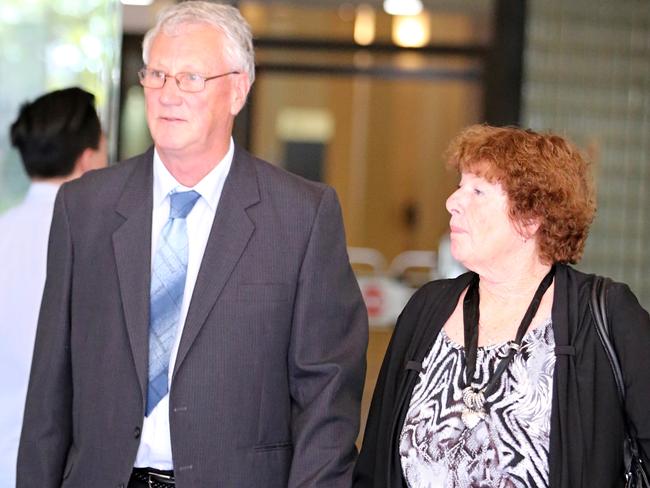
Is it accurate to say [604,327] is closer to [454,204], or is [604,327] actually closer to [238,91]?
[454,204]

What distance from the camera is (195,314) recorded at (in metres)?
3.02

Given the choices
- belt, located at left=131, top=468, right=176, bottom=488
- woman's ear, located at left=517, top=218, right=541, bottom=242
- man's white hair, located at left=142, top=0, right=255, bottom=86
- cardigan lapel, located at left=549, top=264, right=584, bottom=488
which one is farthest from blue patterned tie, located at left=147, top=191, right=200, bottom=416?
cardigan lapel, located at left=549, top=264, right=584, bottom=488

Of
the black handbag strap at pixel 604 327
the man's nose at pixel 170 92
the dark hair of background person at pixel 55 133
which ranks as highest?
the man's nose at pixel 170 92

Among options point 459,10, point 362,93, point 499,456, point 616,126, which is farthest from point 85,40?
point 362,93

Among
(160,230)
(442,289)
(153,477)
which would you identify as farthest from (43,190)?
(442,289)

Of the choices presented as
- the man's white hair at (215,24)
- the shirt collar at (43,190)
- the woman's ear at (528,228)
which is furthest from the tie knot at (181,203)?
the shirt collar at (43,190)

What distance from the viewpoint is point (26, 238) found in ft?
12.9

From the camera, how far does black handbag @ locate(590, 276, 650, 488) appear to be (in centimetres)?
293

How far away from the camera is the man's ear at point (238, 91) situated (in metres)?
3.23

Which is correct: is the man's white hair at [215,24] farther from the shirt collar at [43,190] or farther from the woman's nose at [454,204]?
the shirt collar at [43,190]

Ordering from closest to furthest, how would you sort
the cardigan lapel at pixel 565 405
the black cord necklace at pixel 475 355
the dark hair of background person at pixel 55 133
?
1. the cardigan lapel at pixel 565 405
2. the black cord necklace at pixel 475 355
3. the dark hair of background person at pixel 55 133

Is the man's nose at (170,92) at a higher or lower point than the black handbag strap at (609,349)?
higher

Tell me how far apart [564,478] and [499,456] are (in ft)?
0.55

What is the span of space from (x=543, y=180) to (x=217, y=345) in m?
0.97
